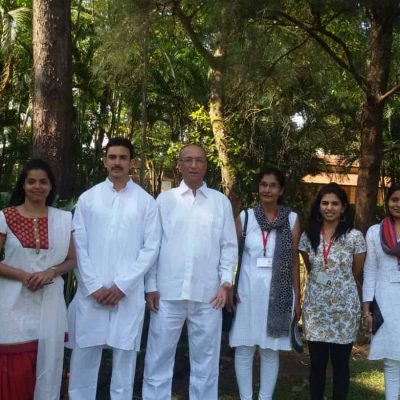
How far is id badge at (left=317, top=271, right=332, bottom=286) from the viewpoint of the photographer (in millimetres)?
3898

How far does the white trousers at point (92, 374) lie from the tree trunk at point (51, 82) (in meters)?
2.37

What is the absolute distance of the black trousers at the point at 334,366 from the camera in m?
3.92

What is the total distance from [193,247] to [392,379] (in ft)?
5.60

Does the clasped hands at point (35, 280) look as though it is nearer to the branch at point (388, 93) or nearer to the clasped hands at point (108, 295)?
the clasped hands at point (108, 295)

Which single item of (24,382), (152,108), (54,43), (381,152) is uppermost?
(152,108)

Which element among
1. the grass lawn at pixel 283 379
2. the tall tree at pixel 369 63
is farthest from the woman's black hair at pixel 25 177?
the tall tree at pixel 369 63

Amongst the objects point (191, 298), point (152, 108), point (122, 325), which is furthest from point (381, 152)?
point (152, 108)

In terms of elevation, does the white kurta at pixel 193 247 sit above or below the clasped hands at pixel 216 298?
above

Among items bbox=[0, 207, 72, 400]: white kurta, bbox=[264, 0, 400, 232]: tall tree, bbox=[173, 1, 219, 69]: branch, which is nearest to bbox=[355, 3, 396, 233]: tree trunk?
bbox=[264, 0, 400, 232]: tall tree

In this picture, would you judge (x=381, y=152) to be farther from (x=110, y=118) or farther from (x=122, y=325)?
(x=110, y=118)

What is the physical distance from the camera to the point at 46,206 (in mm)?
3586

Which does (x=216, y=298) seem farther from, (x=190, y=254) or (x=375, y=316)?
(x=375, y=316)

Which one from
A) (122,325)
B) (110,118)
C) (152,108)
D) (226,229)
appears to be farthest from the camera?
(110,118)

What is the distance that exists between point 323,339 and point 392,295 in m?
0.58
